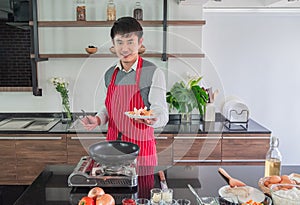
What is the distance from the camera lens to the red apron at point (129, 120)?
1.97 meters

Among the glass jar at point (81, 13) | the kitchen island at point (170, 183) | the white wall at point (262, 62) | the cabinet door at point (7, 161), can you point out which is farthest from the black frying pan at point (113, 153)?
the white wall at point (262, 62)

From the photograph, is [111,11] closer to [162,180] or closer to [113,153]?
[113,153]

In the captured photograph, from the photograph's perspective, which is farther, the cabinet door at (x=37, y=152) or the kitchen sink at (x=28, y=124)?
the kitchen sink at (x=28, y=124)

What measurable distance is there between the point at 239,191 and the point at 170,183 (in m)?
0.38

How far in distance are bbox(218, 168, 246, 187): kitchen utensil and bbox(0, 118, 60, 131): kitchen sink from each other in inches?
67.9

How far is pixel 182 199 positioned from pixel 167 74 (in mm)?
1958

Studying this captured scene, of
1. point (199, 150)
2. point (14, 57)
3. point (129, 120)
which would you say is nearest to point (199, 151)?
point (199, 150)

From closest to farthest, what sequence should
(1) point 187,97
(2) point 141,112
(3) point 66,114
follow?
(2) point 141,112
(1) point 187,97
(3) point 66,114

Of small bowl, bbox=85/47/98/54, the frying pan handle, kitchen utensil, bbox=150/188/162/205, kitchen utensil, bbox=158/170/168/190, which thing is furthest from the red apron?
small bowl, bbox=85/47/98/54

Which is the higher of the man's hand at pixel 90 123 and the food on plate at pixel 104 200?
the man's hand at pixel 90 123

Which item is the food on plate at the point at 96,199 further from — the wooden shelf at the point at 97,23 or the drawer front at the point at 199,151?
the wooden shelf at the point at 97,23

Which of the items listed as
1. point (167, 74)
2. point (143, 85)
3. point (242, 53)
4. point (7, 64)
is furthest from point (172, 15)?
point (7, 64)

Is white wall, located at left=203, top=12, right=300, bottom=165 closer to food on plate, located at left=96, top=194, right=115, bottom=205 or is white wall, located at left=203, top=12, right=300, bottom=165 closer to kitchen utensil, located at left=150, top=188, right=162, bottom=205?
kitchen utensil, located at left=150, top=188, right=162, bottom=205

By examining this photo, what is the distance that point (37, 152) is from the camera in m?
2.83
